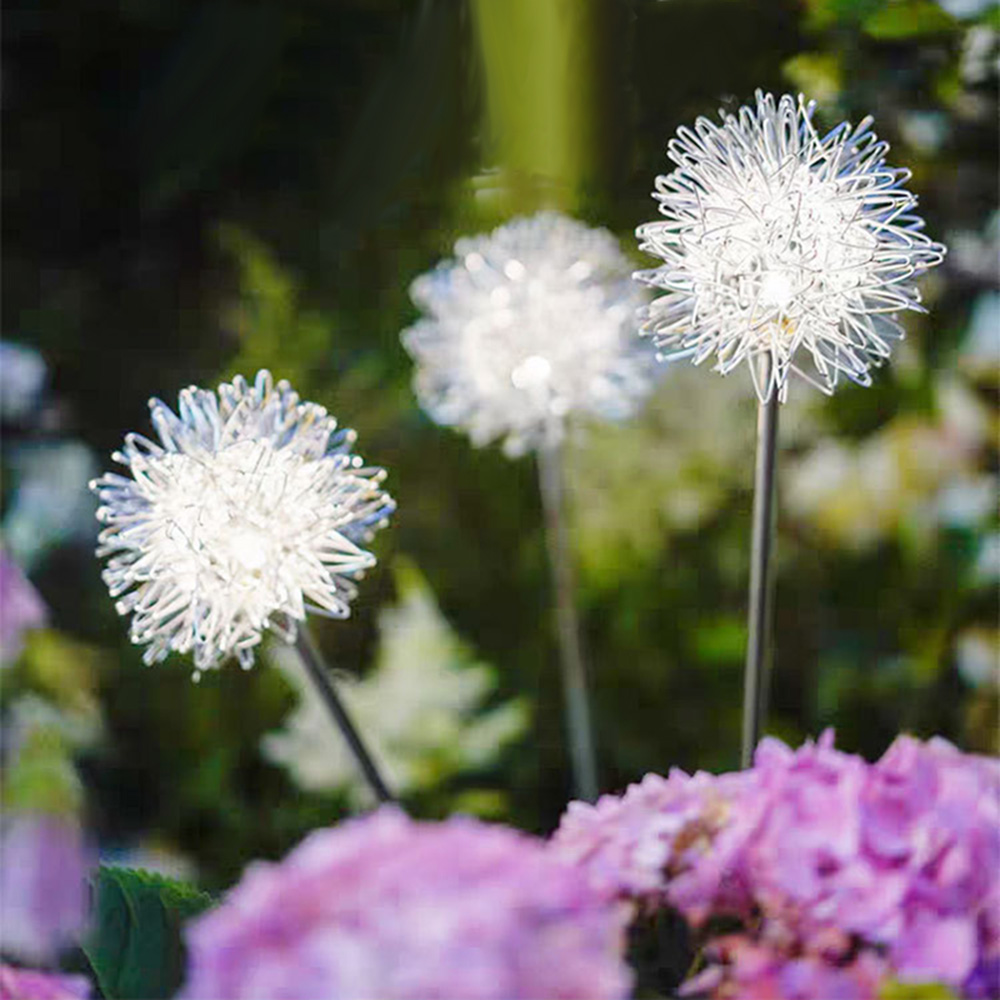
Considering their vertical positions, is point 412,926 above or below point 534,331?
below

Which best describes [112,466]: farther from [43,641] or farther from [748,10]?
[748,10]

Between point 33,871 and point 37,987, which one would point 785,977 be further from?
point 33,871

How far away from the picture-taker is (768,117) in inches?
11.0

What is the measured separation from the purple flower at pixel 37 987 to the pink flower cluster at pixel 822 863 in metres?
0.09

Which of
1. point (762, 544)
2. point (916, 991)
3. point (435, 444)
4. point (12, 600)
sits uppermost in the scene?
point (435, 444)

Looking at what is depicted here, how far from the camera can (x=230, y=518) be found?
11.2 inches

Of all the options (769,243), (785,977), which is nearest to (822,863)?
(785,977)

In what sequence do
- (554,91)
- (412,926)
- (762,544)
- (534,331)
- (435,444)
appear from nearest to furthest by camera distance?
(412,926) < (762,544) < (534,331) < (554,91) < (435,444)

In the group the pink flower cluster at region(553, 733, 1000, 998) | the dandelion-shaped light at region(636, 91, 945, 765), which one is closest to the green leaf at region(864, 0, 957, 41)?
the dandelion-shaped light at region(636, 91, 945, 765)

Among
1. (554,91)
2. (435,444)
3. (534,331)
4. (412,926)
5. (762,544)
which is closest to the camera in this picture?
(412,926)

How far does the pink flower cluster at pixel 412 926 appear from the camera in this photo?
167 millimetres

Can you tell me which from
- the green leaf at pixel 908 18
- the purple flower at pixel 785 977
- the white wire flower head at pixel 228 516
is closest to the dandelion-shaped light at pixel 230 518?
the white wire flower head at pixel 228 516

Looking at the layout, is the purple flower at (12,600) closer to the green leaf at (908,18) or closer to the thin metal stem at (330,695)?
the thin metal stem at (330,695)

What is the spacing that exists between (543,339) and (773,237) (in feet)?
0.49
